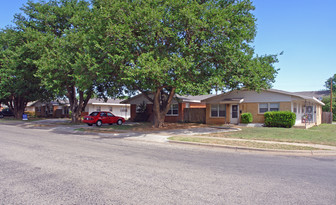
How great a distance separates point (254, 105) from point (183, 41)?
465 inches

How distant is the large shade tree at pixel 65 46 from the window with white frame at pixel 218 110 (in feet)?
42.4

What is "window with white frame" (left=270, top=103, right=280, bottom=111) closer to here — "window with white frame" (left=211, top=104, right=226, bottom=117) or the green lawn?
"window with white frame" (left=211, top=104, right=226, bottom=117)

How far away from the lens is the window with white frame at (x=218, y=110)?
26.8 m

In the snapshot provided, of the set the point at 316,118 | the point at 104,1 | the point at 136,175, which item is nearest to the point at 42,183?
the point at 136,175

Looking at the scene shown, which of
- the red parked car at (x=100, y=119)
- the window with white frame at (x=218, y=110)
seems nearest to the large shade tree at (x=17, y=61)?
the red parked car at (x=100, y=119)

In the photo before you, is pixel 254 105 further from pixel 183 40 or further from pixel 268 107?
pixel 183 40

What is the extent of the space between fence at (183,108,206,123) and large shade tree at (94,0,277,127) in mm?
10523

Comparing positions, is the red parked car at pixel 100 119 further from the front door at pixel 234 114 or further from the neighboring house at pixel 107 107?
the neighboring house at pixel 107 107

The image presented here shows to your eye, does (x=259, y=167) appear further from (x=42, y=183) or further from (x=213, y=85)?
(x=213, y=85)

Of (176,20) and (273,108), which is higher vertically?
(176,20)

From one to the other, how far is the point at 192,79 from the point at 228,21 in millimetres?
4785

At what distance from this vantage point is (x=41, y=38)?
2397cm

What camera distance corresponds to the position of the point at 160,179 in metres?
5.91

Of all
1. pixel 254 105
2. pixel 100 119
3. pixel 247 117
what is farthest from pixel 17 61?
pixel 254 105
